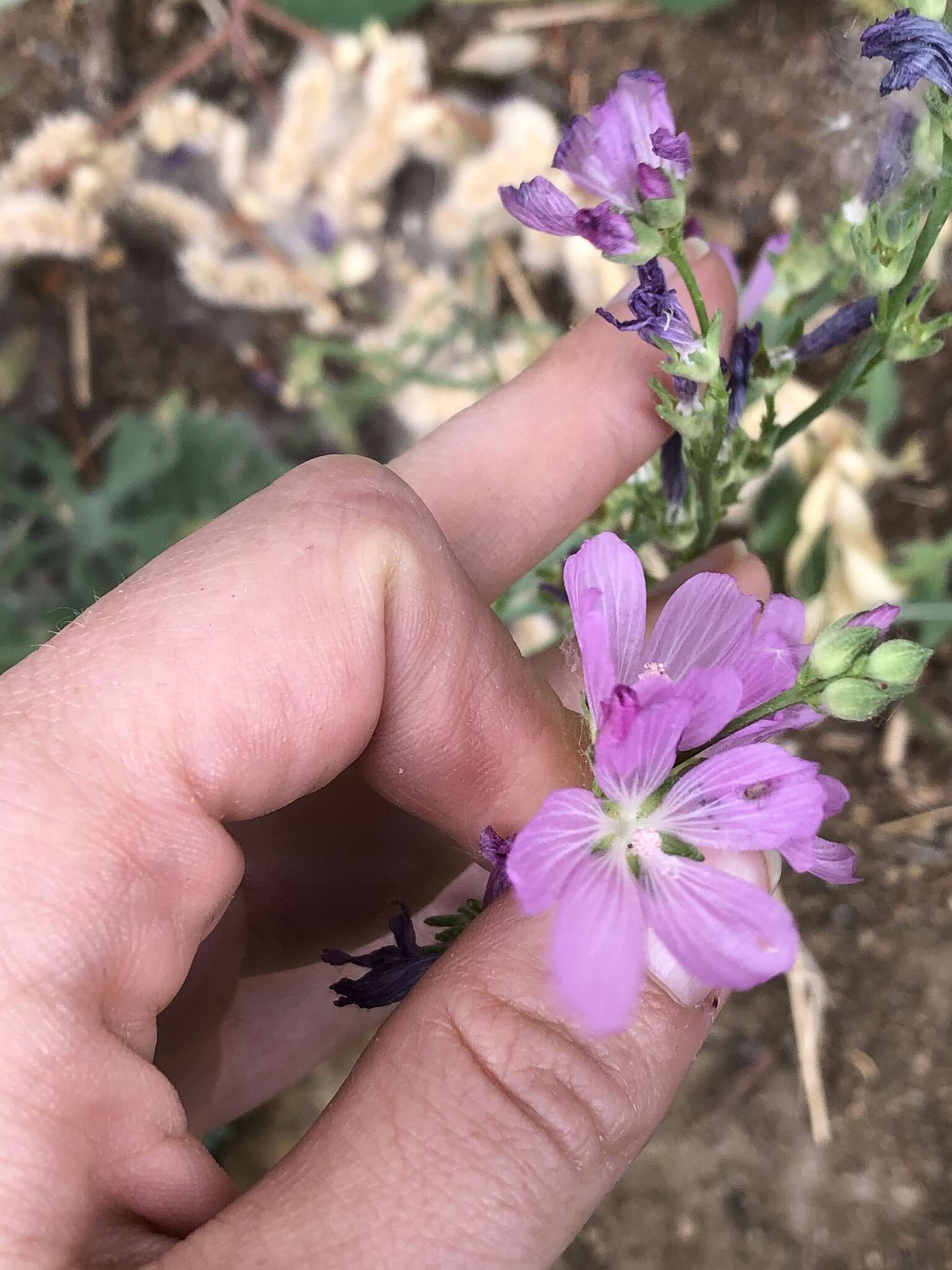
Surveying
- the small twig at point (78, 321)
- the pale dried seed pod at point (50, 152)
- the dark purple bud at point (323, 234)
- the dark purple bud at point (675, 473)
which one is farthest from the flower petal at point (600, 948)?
the small twig at point (78, 321)

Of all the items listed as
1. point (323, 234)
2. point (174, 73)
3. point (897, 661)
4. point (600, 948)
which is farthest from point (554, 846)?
point (174, 73)

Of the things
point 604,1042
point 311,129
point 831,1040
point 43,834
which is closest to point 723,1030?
point 831,1040

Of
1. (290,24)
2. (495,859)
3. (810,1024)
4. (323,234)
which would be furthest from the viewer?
(290,24)

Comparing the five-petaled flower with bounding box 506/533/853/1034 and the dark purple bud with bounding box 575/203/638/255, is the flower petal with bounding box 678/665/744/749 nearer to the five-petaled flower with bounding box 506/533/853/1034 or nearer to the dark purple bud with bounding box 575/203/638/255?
the five-petaled flower with bounding box 506/533/853/1034

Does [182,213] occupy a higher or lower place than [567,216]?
higher

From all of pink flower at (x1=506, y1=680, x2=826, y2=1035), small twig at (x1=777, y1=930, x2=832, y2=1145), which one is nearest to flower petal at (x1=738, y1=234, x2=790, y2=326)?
pink flower at (x1=506, y1=680, x2=826, y2=1035)

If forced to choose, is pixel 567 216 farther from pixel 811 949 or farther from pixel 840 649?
pixel 811 949

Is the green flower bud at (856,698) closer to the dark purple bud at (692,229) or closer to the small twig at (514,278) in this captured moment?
the dark purple bud at (692,229)
